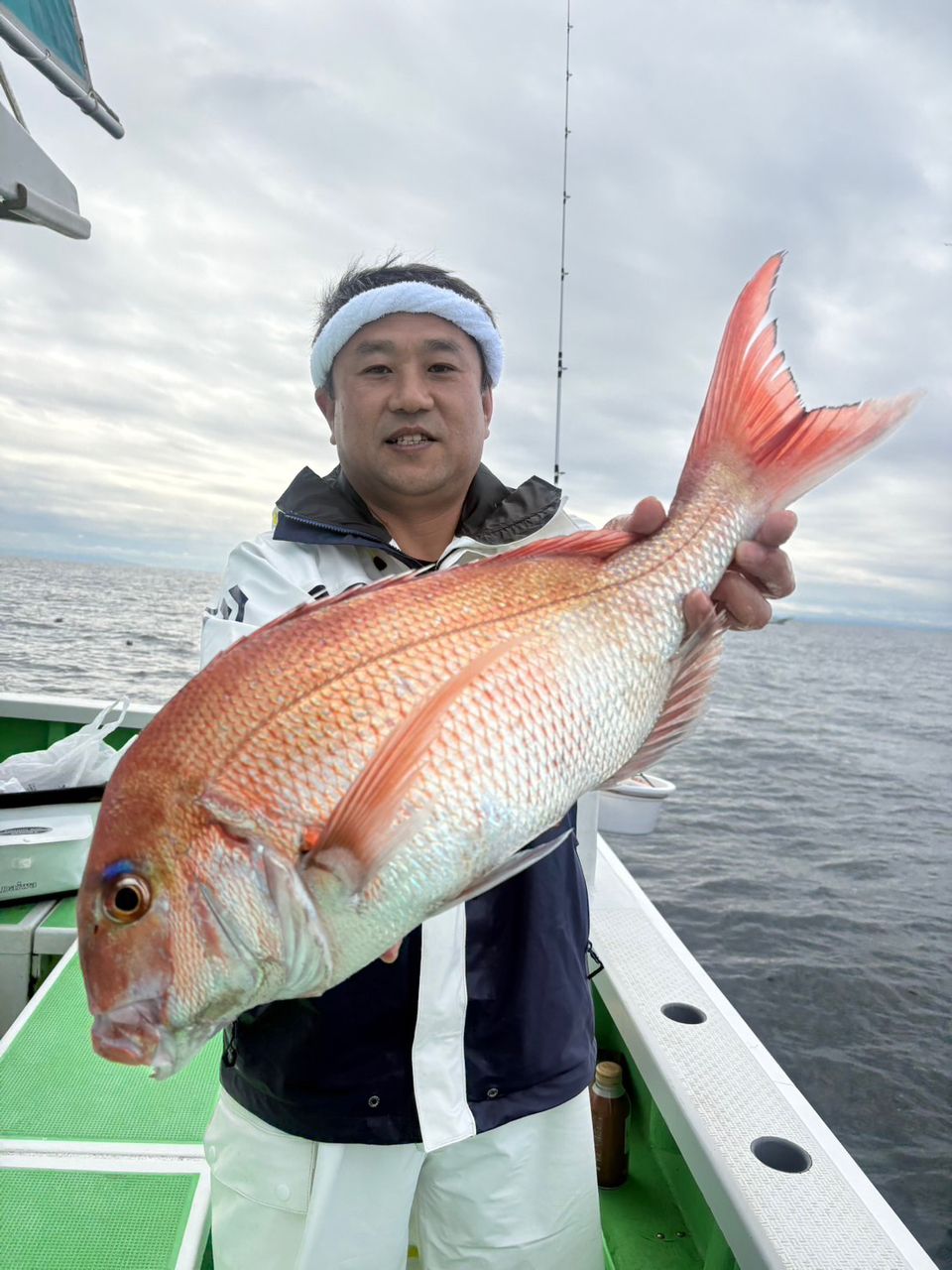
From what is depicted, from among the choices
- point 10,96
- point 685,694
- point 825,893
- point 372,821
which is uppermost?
point 10,96

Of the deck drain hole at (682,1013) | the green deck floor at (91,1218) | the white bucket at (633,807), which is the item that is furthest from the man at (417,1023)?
the white bucket at (633,807)

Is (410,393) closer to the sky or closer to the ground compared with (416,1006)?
closer to the sky

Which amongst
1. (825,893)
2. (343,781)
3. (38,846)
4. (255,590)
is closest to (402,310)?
(255,590)

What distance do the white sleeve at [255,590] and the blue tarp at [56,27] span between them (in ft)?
10.0

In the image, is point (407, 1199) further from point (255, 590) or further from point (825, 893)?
point (825, 893)

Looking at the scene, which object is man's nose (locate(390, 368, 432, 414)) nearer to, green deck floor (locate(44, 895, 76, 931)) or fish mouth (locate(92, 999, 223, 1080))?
fish mouth (locate(92, 999, 223, 1080))

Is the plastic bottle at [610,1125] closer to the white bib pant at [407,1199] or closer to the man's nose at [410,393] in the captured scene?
the white bib pant at [407,1199]

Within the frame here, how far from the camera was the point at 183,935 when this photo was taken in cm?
103

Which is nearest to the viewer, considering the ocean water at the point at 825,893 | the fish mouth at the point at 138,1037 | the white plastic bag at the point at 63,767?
the fish mouth at the point at 138,1037

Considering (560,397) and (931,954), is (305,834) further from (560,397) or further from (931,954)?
(931,954)

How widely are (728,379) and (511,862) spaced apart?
1036 mm

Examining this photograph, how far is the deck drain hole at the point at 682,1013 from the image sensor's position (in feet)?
8.77

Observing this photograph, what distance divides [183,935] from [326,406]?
159 centimetres

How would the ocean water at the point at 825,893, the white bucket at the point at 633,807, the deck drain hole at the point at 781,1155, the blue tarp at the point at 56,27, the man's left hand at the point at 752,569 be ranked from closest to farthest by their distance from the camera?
the man's left hand at the point at 752,569 → the deck drain hole at the point at 781,1155 → the blue tarp at the point at 56,27 → the white bucket at the point at 633,807 → the ocean water at the point at 825,893
